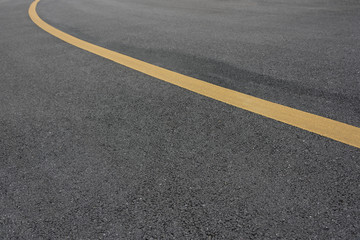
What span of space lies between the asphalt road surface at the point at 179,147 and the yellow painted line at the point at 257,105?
0.07 meters

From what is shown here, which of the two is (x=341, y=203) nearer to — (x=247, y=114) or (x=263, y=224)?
(x=263, y=224)

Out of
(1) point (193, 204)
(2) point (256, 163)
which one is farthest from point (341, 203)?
(1) point (193, 204)

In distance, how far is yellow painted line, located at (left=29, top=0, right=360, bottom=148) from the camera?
1862 mm

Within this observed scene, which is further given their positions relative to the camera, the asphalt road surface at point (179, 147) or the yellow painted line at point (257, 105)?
the yellow painted line at point (257, 105)

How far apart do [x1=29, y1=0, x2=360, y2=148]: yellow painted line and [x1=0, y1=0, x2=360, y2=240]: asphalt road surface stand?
74 millimetres

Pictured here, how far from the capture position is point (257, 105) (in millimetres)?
2248

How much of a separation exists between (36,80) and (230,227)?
2570 millimetres

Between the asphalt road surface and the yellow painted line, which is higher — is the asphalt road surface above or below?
above

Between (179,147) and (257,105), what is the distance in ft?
2.44

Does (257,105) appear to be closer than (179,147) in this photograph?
No

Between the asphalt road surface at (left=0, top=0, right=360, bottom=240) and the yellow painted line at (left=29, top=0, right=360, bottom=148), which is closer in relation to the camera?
the asphalt road surface at (left=0, top=0, right=360, bottom=240)

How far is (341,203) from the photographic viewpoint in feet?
4.54

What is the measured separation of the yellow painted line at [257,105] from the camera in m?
1.86

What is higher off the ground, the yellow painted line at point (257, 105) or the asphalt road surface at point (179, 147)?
the asphalt road surface at point (179, 147)
